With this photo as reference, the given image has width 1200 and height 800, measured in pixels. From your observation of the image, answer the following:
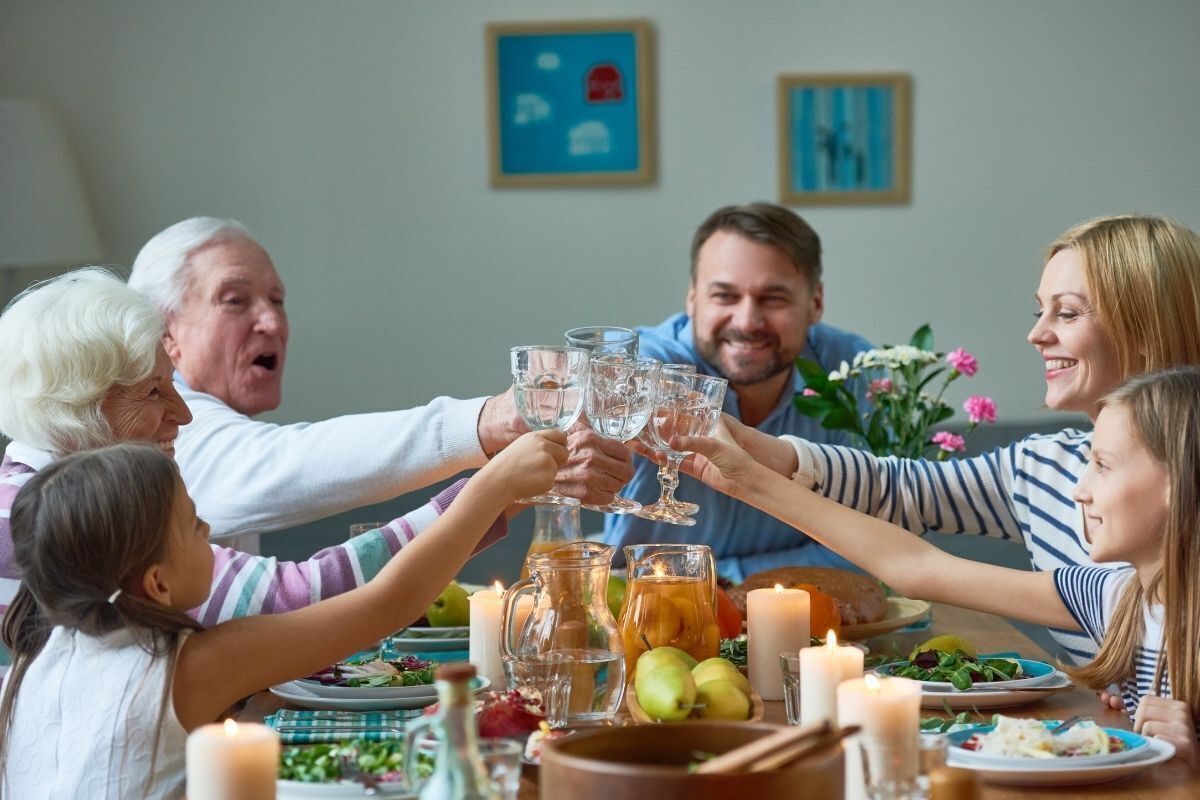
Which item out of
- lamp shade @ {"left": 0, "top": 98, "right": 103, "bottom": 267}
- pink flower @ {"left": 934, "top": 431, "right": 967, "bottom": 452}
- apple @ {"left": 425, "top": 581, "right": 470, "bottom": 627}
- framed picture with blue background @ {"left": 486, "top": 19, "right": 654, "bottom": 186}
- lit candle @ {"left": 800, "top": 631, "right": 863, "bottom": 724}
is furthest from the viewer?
framed picture with blue background @ {"left": 486, "top": 19, "right": 654, "bottom": 186}

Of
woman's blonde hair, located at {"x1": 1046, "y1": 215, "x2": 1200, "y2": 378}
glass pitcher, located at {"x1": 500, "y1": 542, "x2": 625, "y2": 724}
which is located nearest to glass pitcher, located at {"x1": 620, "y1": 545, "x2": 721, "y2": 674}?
glass pitcher, located at {"x1": 500, "y1": 542, "x2": 625, "y2": 724}

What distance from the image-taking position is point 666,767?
3.49 ft

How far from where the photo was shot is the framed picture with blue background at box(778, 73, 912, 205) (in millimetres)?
4098

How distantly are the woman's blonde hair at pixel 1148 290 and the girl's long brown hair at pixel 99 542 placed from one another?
140 centimetres

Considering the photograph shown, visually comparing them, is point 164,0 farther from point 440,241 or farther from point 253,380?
point 253,380

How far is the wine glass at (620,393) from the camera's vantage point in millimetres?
1620

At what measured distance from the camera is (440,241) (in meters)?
4.12

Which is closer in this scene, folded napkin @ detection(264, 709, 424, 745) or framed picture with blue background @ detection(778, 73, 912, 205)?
folded napkin @ detection(264, 709, 424, 745)

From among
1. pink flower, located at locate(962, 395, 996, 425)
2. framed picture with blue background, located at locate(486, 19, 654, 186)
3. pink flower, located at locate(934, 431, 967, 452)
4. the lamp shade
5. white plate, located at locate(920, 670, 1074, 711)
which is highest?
framed picture with blue background, located at locate(486, 19, 654, 186)

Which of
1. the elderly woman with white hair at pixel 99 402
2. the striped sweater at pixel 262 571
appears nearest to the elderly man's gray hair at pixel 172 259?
the elderly woman with white hair at pixel 99 402

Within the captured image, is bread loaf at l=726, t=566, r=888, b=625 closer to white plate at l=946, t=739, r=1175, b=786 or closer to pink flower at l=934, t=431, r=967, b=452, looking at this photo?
pink flower at l=934, t=431, r=967, b=452

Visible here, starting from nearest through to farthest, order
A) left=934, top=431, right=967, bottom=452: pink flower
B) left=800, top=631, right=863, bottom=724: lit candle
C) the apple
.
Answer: left=800, top=631, right=863, bottom=724: lit candle, the apple, left=934, top=431, right=967, bottom=452: pink flower

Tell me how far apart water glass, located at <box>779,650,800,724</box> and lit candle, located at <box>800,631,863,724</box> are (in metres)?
0.04

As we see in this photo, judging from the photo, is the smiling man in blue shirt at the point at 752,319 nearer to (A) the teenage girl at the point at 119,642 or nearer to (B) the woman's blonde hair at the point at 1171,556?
(B) the woman's blonde hair at the point at 1171,556
